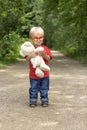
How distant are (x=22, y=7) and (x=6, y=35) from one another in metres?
2.61

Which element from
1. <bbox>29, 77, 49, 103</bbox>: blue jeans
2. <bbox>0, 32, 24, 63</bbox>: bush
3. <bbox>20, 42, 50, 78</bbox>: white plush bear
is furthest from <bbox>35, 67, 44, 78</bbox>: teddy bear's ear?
<bbox>0, 32, 24, 63</bbox>: bush

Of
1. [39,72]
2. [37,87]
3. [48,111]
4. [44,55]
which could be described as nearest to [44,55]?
[44,55]

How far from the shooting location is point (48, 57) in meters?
8.65

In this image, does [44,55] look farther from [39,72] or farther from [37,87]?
[37,87]

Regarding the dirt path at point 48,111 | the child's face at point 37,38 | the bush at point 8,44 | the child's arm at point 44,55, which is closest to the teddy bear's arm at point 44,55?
the child's arm at point 44,55

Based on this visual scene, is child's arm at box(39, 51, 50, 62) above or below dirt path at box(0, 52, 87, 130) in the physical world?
above

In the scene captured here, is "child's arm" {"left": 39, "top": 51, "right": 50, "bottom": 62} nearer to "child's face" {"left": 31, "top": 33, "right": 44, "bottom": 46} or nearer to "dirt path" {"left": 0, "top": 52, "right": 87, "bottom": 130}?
"child's face" {"left": 31, "top": 33, "right": 44, "bottom": 46}

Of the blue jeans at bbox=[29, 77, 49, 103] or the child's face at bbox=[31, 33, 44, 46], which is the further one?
the blue jeans at bbox=[29, 77, 49, 103]

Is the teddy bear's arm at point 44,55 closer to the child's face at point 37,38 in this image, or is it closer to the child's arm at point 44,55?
the child's arm at point 44,55

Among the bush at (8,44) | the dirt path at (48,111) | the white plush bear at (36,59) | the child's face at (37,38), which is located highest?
the child's face at (37,38)

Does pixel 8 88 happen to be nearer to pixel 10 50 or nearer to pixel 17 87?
pixel 17 87

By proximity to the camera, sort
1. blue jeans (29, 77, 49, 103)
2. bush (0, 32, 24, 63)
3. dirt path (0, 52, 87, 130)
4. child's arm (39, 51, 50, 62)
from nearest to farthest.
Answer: dirt path (0, 52, 87, 130) < child's arm (39, 51, 50, 62) < blue jeans (29, 77, 49, 103) < bush (0, 32, 24, 63)

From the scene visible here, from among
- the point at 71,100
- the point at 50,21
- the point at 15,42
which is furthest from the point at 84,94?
the point at 50,21

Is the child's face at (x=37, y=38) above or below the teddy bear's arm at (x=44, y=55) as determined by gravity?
above
